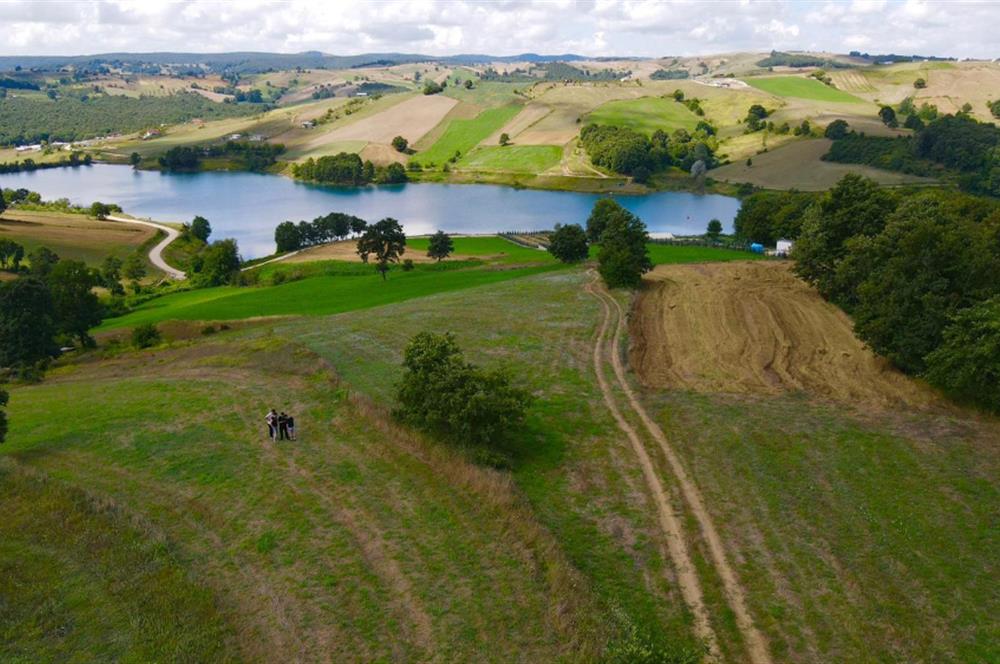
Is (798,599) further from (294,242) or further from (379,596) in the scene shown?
(294,242)

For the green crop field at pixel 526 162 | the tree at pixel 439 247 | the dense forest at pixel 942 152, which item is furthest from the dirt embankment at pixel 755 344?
the green crop field at pixel 526 162

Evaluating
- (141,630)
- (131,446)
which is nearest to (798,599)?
(141,630)

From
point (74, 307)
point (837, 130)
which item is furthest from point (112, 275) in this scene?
point (837, 130)

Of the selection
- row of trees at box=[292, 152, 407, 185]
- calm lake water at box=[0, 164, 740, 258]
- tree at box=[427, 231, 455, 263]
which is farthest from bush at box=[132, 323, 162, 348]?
row of trees at box=[292, 152, 407, 185]

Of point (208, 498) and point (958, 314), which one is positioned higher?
point (958, 314)

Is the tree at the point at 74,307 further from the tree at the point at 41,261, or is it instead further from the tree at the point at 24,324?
the tree at the point at 41,261

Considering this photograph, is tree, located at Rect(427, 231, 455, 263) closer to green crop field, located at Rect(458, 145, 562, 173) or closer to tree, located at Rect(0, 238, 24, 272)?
tree, located at Rect(0, 238, 24, 272)
